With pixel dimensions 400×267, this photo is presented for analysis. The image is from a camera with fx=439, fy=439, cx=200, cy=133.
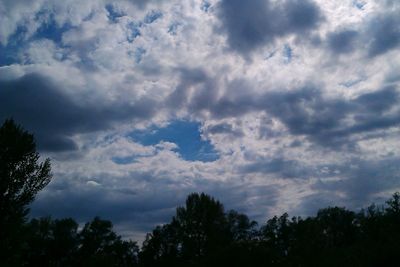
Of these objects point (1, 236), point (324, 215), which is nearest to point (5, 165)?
point (1, 236)

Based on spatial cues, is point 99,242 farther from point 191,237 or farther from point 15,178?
point 15,178

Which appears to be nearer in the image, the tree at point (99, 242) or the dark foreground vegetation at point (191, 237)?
the dark foreground vegetation at point (191, 237)

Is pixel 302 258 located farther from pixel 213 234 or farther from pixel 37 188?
pixel 213 234

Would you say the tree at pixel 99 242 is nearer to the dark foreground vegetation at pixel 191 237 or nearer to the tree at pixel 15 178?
the dark foreground vegetation at pixel 191 237

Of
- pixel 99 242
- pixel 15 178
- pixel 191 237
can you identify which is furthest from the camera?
pixel 99 242

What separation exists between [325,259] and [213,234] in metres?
39.4

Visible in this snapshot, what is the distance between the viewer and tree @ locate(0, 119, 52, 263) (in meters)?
40.3

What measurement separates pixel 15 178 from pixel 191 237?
4668 centimetres

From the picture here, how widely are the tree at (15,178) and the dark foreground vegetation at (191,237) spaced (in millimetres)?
85

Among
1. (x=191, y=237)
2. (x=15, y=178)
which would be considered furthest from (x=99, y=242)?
(x=15, y=178)

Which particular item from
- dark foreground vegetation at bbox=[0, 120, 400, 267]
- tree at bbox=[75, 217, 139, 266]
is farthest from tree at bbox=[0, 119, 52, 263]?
tree at bbox=[75, 217, 139, 266]

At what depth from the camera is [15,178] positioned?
41.7 metres

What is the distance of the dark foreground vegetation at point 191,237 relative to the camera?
136ft

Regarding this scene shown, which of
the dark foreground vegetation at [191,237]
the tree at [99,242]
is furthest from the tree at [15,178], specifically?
the tree at [99,242]
